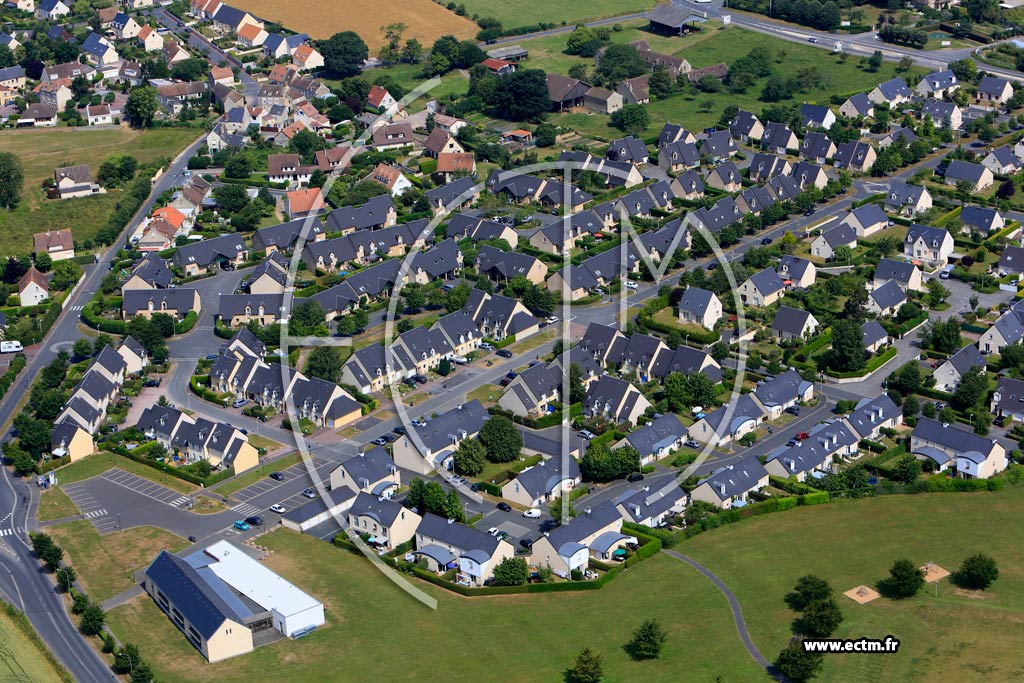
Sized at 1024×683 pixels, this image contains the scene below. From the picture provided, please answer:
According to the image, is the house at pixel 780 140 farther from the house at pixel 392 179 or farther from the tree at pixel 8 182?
the tree at pixel 8 182

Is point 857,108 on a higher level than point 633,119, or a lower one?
higher

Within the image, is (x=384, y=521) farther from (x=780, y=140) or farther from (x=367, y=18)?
(x=367, y=18)

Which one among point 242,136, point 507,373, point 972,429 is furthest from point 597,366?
point 242,136

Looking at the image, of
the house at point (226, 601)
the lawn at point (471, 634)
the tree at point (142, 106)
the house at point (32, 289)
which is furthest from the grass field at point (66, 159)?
the lawn at point (471, 634)

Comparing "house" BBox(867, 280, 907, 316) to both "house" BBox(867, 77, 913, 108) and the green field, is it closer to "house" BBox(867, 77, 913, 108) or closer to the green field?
"house" BBox(867, 77, 913, 108)

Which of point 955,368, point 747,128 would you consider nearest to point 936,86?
point 747,128

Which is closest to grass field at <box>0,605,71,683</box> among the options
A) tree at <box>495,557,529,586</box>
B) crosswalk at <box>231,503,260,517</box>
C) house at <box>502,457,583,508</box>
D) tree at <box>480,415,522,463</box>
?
crosswalk at <box>231,503,260,517</box>
